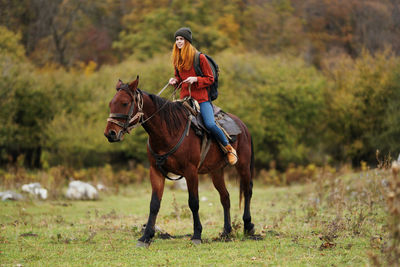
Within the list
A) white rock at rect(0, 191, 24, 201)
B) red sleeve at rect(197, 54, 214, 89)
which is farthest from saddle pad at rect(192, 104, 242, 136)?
white rock at rect(0, 191, 24, 201)

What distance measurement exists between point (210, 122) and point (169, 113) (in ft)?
2.64

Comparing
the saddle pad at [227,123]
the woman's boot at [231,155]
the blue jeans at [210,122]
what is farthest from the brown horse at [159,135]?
the saddle pad at [227,123]

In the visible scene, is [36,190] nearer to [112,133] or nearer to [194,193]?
[194,193]

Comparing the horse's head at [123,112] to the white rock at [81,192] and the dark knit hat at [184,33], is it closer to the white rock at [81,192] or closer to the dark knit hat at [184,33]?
the dark knit hat at [184,33]

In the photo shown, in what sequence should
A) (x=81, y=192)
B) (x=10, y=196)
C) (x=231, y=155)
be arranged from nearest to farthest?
(x=231, y=155)
(x=10, y=196)
(x=81, y=192)

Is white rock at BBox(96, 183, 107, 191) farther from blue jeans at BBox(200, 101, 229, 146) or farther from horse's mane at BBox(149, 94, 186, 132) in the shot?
horse's mane at BBox(149, 94, 186, 132)

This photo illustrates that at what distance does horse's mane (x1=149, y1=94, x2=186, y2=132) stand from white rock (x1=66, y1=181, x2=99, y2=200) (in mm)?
10921

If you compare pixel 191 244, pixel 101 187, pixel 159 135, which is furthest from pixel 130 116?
pixel 101 187

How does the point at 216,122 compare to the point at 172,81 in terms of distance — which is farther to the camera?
the point at 216,122

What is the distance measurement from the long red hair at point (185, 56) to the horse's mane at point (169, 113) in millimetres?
712

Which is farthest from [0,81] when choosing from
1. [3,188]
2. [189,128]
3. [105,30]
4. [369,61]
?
[105,30]

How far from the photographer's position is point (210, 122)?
816 cm

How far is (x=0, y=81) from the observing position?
2422 centimetres

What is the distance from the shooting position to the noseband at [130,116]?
701 cm
